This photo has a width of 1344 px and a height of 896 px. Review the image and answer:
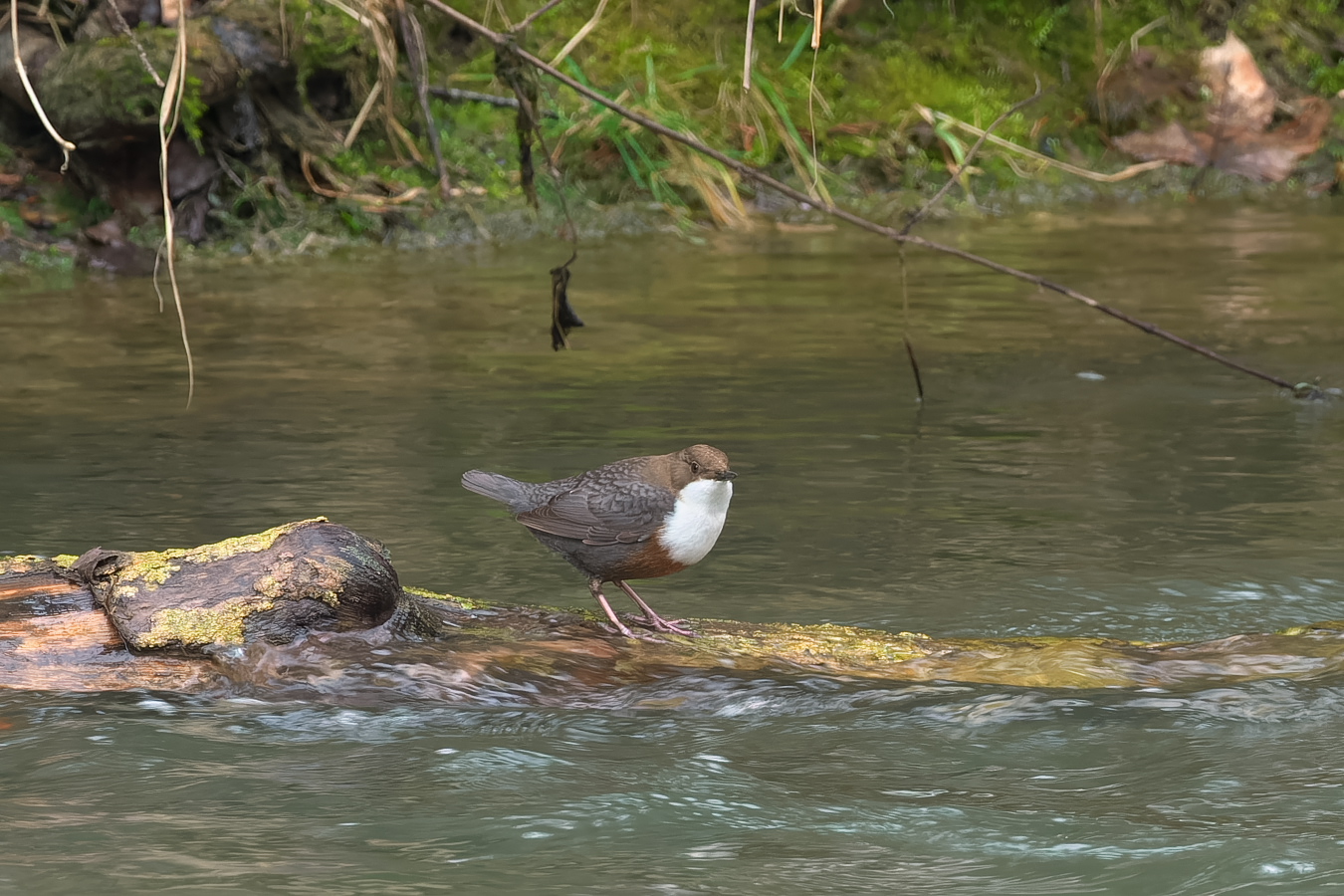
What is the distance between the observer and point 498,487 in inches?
161

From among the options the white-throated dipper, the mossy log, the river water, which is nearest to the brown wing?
the white-throated dipper

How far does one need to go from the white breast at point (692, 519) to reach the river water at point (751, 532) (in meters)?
0.44

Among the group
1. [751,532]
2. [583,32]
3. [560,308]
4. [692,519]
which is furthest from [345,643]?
[751,532]

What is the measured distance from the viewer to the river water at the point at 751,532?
8.79 feet

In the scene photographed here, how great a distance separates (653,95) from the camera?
9.59m

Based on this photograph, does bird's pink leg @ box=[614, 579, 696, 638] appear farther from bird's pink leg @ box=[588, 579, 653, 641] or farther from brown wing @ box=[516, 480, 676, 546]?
brown wing @ box=[516, 480, 676, 546]

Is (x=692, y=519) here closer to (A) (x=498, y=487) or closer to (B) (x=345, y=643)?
(A) (x=498, y=487)

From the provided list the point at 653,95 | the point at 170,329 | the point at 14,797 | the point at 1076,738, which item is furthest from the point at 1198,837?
the point at 653,95

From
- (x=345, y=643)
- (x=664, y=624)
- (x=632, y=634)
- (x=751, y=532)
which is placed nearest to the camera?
(x=345, y=643)

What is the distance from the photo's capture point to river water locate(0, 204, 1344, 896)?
2680 millimetres

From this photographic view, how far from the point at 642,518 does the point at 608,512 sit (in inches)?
3.6

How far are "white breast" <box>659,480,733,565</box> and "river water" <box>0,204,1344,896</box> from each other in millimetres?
439

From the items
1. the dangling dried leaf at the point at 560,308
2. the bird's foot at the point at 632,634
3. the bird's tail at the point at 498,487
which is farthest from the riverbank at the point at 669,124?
the bird's foot at the point at 632,634

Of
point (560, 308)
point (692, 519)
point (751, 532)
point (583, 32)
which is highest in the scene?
point (583, 32)
